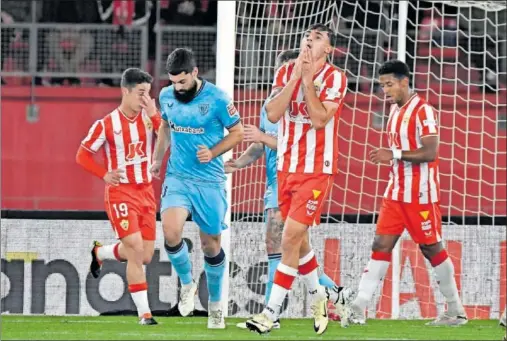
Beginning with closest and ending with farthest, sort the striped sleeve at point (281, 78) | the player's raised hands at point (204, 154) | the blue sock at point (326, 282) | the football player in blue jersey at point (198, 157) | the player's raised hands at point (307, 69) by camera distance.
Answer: the player's raised hands at point (307, 69) → the striped sleeve at point (281, 78) → the player's raised hands at point (204, 154) → the football player in blue jersey at point (198, 157) → the blue sock at point (326, 282)

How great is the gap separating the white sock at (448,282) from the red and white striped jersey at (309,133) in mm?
1437

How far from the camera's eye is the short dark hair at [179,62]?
7160 mm

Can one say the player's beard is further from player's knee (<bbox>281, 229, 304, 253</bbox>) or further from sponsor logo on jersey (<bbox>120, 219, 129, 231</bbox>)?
player's knee (<bbox>281, 229, 304, 253</bbox>)

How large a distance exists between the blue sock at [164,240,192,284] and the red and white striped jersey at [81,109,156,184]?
1.74 ft

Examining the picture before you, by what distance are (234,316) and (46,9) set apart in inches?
234

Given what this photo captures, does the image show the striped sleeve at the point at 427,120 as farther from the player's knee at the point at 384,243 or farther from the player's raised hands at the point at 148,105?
the player's raised hands at the point at 148,105

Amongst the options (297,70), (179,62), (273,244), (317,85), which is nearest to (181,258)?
(273,244)

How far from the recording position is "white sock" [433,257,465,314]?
7.84m

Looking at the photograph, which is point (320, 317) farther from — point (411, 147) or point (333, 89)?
point (411, 147)

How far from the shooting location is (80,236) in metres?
9.78

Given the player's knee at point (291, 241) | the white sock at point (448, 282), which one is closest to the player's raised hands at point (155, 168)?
the player's knee at point (291, 241)

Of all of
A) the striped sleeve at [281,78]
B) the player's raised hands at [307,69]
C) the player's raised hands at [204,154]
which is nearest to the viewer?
the player's raised hands at [307,69]

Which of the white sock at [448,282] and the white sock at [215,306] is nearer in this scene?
the white sock at [215,306]

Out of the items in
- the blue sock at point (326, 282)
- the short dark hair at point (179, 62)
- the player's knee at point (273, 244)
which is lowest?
the blue sock at point (326, 282)
